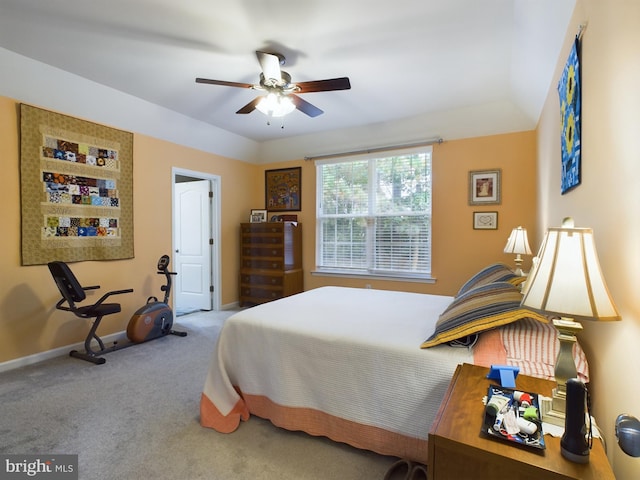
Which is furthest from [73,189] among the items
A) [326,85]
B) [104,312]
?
[326,85]

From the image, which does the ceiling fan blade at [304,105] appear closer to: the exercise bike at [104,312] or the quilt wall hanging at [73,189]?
the quilt wall hanging at [73,189]

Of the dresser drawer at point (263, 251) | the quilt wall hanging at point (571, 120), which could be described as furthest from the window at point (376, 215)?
the quilt wall hanging at point (571, 120)

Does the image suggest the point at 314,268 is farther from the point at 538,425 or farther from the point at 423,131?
the point at 538,425

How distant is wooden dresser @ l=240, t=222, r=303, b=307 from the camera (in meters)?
4.90

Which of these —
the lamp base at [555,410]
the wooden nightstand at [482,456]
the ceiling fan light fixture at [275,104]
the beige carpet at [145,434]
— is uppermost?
the ceiling fan light fixture at [275,104]

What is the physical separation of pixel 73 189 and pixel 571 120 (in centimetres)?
413

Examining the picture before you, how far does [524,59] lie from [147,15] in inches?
115

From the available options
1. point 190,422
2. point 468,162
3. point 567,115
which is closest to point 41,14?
point 190,422

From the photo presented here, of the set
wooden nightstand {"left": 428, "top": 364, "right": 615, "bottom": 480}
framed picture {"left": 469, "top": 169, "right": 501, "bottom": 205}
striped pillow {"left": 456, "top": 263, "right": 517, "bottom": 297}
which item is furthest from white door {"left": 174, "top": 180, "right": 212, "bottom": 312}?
wooden nightstand {"left": 428, "top": 364, "right": 615, "bottom": 480}

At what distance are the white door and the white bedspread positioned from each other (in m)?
3.00

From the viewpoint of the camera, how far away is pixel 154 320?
143 inches

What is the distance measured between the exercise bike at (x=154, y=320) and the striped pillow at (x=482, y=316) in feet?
10.1

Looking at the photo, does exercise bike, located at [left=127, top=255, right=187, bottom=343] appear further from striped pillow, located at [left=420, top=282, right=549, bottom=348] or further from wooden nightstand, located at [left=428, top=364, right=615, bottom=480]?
wooden nightstand, located at [left=428, top=364, right=615, bottom=480]

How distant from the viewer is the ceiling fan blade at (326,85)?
2516 millimetres
